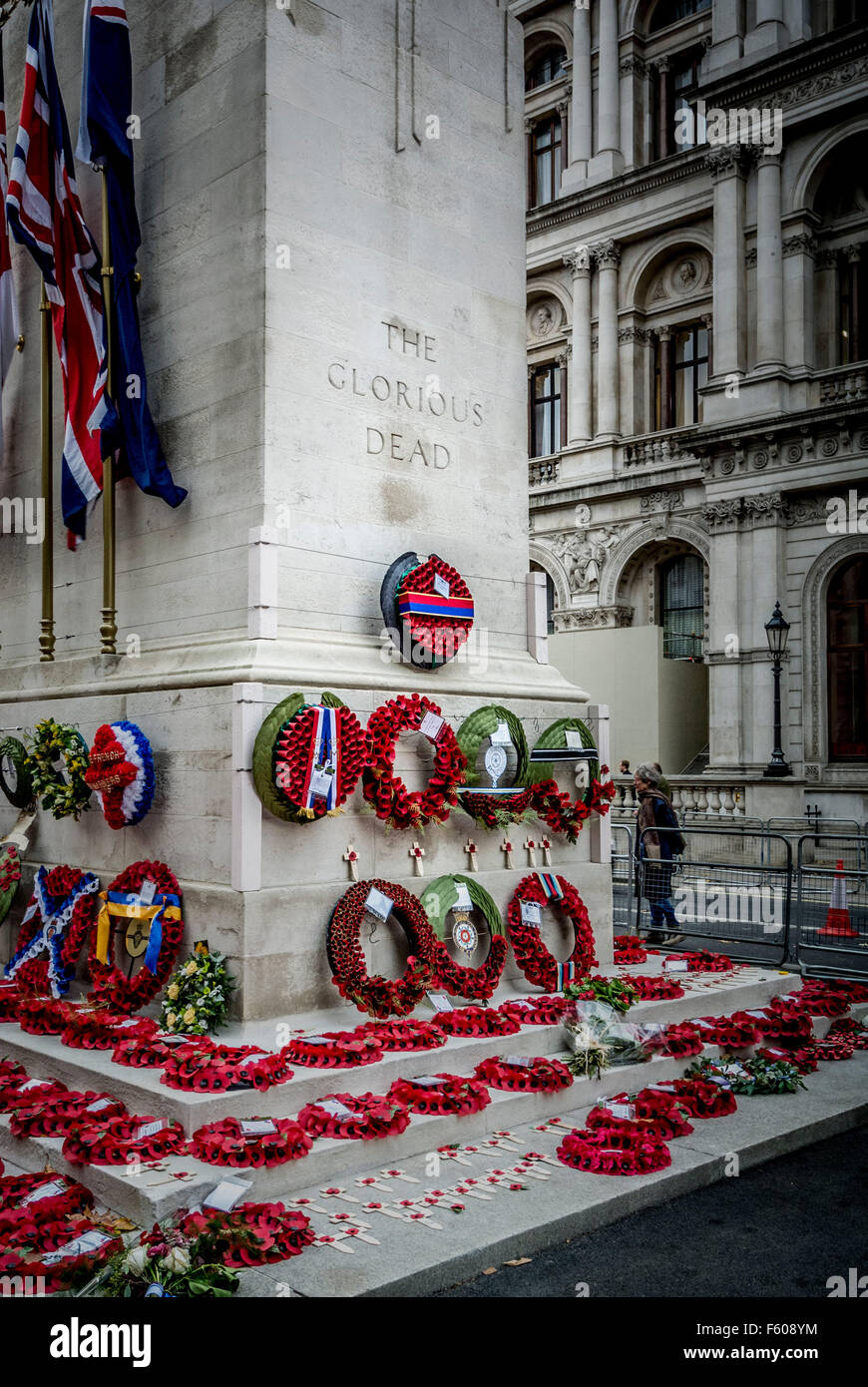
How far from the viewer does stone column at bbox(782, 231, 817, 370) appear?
2778 cm

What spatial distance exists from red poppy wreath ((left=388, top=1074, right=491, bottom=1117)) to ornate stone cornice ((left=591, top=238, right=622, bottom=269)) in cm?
3013

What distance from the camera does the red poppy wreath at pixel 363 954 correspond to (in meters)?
7.89

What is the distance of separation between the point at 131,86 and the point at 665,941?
9.84 m

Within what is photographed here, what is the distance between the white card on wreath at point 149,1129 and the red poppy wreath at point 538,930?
354 cm

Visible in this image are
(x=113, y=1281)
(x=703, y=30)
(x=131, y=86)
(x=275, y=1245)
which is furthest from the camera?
(x=703, y=30)

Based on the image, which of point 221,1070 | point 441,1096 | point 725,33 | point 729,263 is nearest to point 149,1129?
point 221,1070

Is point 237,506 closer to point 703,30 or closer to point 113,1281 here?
point 113,1281

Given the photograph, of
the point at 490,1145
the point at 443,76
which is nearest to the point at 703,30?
the point at 443,76

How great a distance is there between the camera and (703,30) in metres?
31.7

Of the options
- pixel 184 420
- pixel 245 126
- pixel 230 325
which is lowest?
pixel 184 420

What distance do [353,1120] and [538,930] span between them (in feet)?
10.5

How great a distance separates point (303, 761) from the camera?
7594 millimetres

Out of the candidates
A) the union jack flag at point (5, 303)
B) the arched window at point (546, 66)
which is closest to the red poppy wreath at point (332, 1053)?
the union jack flag at point (5, 303)

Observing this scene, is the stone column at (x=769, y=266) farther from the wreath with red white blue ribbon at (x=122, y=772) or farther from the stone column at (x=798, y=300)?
the wreath with red white blue ribbon at (x=122, y=772)
